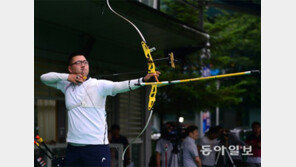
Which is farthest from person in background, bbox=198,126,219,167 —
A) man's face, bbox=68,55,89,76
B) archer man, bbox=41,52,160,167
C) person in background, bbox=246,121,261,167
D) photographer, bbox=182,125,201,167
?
man's face, bbox=68,55,89,76

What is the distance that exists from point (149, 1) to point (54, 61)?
323 centimetres

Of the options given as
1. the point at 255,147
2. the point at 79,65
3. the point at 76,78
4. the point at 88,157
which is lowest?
the point at 255,147

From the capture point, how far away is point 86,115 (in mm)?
4359

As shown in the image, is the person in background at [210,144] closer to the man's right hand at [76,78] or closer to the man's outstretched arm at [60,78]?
the man's outstretched arm at [60,78]

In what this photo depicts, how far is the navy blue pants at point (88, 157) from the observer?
427 cm

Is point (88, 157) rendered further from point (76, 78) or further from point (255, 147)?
point (255, 147)

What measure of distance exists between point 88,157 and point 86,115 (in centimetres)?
38

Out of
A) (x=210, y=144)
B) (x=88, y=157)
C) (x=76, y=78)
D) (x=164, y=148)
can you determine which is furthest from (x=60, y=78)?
(x=210, y=144)

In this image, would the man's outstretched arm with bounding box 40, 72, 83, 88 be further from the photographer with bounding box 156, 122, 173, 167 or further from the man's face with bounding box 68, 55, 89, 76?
the photographer with bounding box 156, 122, 173, 167

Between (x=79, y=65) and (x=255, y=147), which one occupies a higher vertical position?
(x=79, y=65)

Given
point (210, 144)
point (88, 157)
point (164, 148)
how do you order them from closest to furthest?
point (88, 157), point (164, 148), point (210, 144)

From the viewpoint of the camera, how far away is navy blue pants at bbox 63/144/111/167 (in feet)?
14.0

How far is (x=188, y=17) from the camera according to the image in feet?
47.3
